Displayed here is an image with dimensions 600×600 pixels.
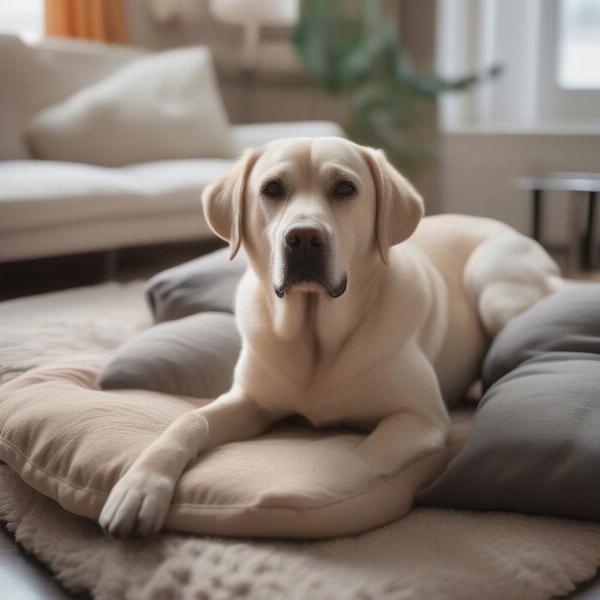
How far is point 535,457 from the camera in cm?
146

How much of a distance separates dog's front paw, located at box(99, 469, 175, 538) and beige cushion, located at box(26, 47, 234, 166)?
2.97 m

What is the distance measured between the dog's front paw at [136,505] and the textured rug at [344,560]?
0.03 m

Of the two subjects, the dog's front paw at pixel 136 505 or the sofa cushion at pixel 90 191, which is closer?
the dog's front paw at pixel 136 505

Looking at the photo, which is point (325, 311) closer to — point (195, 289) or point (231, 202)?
point (231, 202)

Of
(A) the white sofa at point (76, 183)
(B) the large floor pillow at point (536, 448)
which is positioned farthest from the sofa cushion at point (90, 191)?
(B) the large floor pillow at point (536, 448)

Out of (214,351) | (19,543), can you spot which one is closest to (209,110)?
(214,351)

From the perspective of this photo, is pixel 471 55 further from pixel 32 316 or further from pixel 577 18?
pixel 32 316

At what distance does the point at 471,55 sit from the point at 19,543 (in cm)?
479

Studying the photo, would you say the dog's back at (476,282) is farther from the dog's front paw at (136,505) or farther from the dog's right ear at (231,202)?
the dog's front paw at (136,505)

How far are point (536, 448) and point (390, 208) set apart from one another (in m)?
0.57

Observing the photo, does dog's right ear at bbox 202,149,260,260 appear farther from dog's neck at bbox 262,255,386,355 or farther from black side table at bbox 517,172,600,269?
black side table at bbox 517,172,600,269

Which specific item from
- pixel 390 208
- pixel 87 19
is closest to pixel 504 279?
pixel 390 208

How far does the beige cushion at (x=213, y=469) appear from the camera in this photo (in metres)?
1.35

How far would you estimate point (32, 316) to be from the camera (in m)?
2.72
